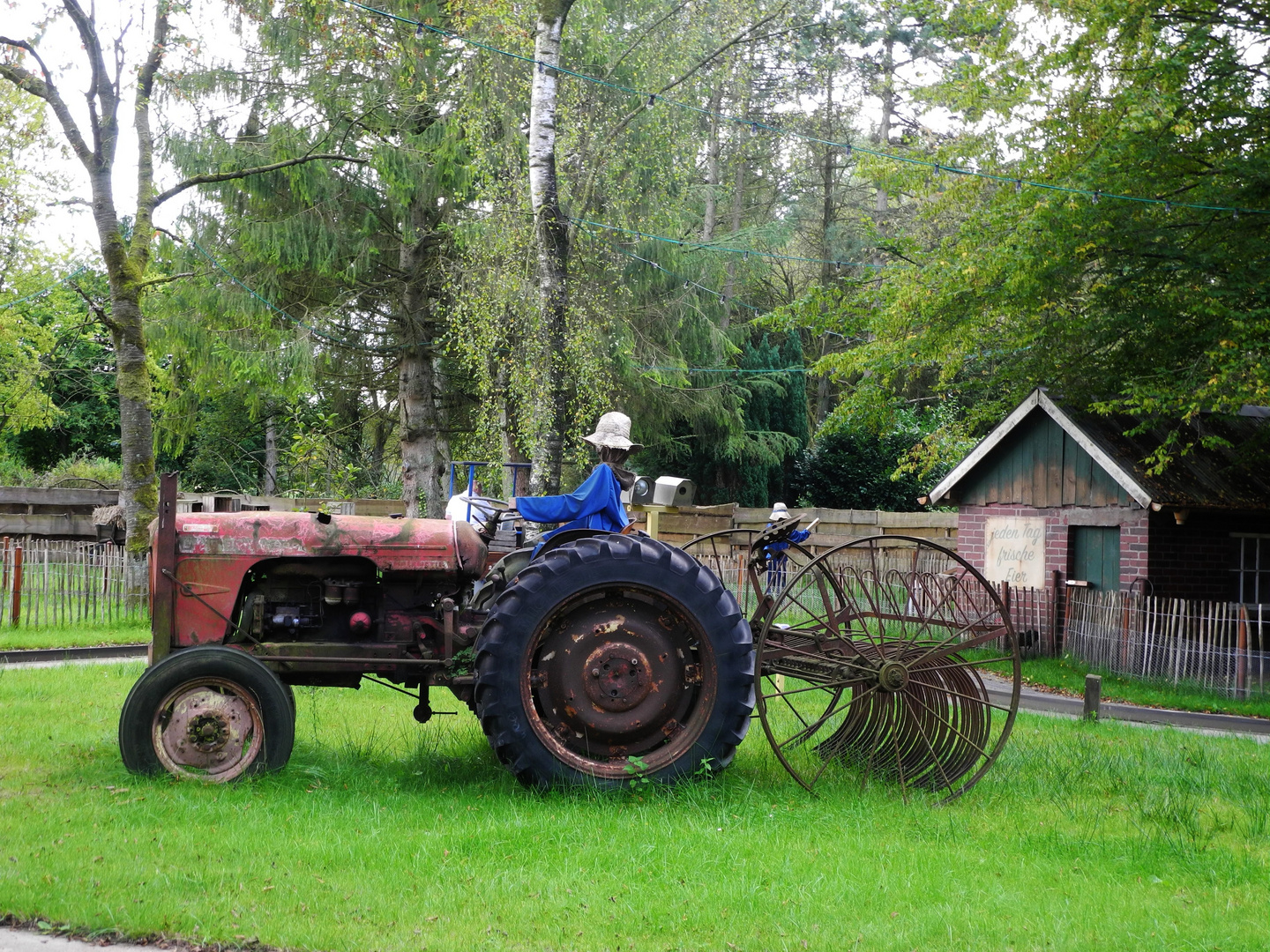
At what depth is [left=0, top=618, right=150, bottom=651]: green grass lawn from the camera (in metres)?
14.0

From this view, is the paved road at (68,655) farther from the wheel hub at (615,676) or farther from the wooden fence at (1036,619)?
the wooden fence at (1036,619)

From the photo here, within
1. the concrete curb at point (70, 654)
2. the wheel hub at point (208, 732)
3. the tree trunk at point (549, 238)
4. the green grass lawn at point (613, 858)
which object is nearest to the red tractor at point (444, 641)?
the wheel hub at point (208, 732)

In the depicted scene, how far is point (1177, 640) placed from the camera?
14.4 m

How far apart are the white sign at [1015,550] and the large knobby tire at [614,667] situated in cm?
1180

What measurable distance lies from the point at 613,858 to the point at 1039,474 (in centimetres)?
1353

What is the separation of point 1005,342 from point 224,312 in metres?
14.3

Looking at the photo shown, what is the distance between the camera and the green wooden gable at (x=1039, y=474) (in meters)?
16.4

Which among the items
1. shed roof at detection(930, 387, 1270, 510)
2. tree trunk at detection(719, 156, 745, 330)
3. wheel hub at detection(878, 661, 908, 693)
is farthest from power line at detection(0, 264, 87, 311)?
wheel hub at detection(878, 661, 908, 693)

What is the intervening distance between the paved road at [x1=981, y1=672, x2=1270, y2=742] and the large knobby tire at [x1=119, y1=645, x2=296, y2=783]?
744cm

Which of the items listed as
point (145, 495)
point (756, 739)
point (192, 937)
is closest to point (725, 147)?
point (145, 495)

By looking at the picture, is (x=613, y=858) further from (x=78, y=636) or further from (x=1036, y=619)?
(x=1036, y=619)

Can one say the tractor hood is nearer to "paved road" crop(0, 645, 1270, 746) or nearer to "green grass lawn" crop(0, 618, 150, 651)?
"paved road" crop(0, 645, 1270, 746)

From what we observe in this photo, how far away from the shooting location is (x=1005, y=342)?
16609mm

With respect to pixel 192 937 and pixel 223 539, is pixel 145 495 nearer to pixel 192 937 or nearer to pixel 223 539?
pixel 223 539
